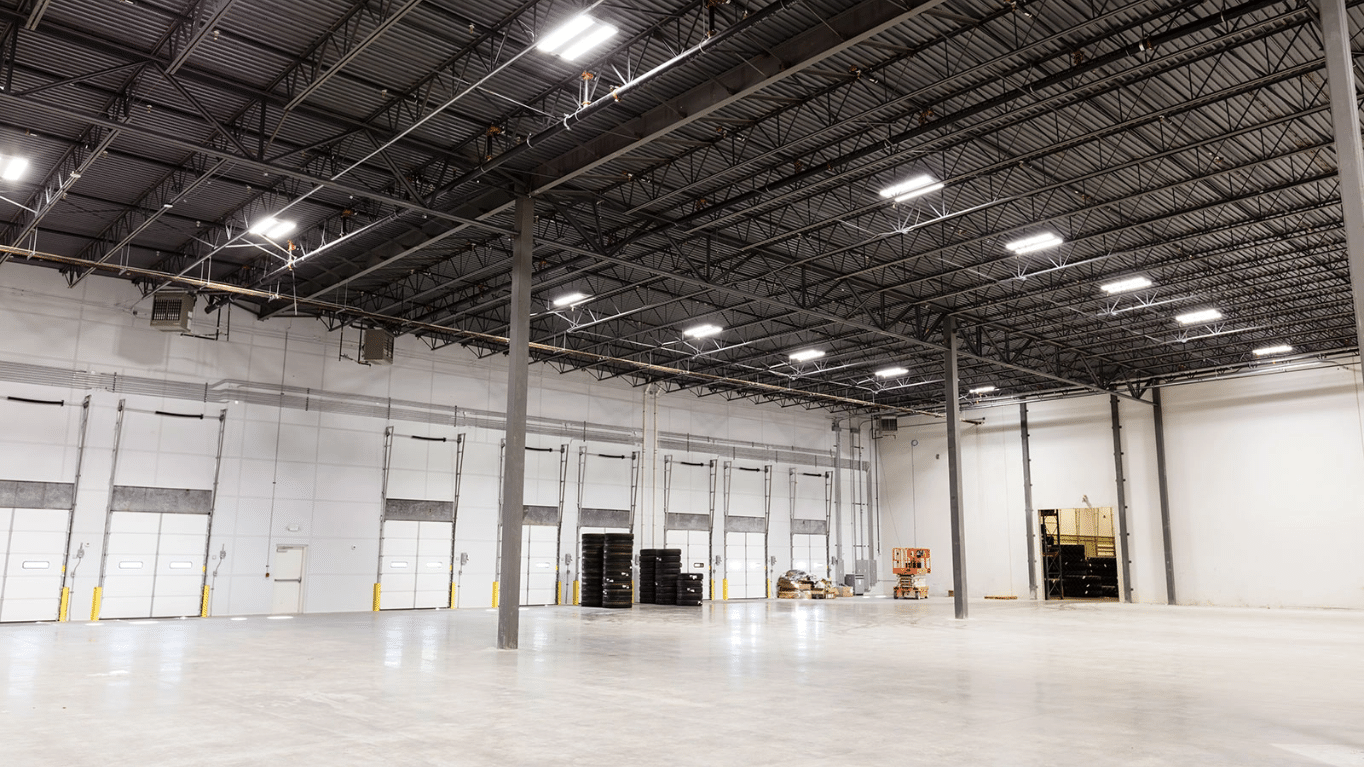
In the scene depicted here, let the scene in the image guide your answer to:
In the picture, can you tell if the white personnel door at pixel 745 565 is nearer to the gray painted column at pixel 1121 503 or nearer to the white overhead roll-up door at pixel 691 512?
the white overhead roll-up door at pixel 691 512

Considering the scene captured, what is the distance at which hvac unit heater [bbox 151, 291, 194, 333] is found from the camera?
Result: 78.0 feet

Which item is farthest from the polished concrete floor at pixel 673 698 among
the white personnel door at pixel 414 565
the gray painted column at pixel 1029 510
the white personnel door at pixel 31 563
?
the gray painted column at pixel 1029 510

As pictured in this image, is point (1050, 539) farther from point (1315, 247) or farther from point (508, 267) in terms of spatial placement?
point (508, 267)

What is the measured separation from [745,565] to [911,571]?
7461 millimetres

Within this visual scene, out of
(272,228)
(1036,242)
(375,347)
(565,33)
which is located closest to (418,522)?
(375,347)

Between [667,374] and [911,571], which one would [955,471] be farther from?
[911,571]

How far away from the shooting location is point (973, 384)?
1535 inches

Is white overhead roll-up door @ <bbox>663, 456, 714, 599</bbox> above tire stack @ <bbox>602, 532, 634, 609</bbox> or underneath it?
above

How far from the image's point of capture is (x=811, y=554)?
4197 cm

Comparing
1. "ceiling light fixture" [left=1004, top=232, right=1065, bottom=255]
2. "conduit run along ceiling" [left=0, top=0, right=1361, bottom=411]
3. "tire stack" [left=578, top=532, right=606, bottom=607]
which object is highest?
"conduit run along ceiling" [left=0, top=0, right=1361, bottom=411]

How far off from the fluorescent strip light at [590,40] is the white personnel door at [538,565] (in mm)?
22633

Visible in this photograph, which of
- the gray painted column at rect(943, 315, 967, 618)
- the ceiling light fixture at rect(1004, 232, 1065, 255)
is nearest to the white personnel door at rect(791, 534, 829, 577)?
the gray painted column at rect(943, 315, 967, 618)

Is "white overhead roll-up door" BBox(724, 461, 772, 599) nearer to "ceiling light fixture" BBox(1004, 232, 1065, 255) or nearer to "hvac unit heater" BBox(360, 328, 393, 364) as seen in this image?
"hvac unit heater" BBox(360, 328, 393, 364)

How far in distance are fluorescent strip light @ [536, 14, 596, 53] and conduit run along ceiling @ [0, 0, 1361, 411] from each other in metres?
0.74
